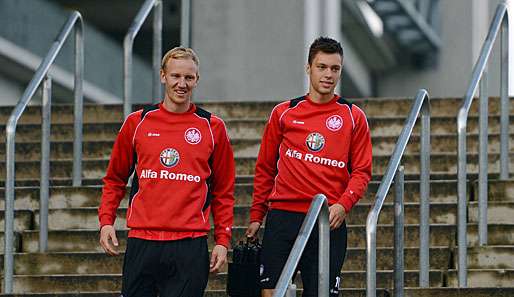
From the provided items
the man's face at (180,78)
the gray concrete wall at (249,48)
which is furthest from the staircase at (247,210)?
the gray concrete wall at (249,48)

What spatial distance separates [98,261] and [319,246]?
7.96 ft

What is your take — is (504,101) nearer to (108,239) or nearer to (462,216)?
(462,216)

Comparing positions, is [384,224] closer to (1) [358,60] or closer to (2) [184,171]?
(2) [184,171]

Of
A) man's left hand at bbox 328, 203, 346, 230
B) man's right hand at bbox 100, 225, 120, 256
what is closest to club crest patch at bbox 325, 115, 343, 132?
man's left hand at bbox 328, 203, 346, 230

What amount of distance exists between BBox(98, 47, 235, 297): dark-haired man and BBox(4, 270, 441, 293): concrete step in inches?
76.0

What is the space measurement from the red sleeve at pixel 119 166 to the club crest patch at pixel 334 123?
0.81 metres

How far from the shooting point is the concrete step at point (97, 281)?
8.08m

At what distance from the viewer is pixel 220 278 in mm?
8156

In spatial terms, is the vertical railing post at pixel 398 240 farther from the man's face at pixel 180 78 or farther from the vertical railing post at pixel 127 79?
the vertical railing post at pixel 127 79

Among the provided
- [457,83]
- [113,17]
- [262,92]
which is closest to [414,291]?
[262,92]

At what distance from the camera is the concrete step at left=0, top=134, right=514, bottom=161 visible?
385 inches

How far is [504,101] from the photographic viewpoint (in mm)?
9133

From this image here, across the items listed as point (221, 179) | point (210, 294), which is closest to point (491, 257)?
point (210, 294)

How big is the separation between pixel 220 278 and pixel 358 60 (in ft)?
76.7
